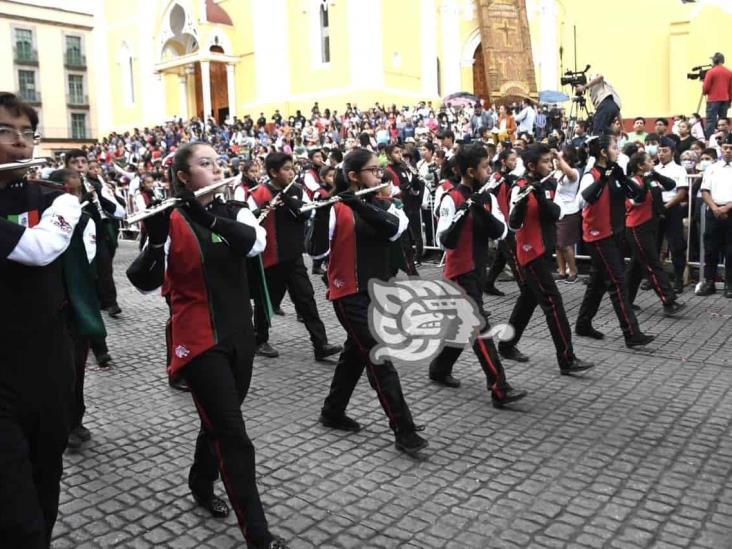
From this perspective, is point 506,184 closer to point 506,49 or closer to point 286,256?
point 286,256

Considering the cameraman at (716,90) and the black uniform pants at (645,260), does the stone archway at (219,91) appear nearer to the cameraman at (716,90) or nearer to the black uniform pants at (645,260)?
the cameraman at (716,90)

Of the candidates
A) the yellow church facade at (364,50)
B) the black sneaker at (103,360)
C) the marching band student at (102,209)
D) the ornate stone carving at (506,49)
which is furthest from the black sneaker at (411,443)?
the ornate stone carving at (506,49)

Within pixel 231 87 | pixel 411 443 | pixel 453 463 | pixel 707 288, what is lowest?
pixel 453 463

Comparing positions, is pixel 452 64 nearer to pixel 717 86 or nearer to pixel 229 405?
pixel 717 86

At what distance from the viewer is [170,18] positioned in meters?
37.5

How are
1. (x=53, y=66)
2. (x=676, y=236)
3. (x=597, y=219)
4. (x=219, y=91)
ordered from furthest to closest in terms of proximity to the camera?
(x=53, y=66)
(x=219, y=91)
(x=676, y=236)
(x=597, y=219)

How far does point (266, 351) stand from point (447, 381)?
206cm

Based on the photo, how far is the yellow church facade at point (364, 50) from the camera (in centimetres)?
2605

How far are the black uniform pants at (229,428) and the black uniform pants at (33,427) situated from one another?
2.03 ft

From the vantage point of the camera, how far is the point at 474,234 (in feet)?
18.7

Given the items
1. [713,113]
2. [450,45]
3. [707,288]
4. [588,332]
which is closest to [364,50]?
[450,45]

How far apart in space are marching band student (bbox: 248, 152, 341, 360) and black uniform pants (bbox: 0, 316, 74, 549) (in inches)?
166

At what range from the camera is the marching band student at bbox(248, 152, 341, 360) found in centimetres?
720

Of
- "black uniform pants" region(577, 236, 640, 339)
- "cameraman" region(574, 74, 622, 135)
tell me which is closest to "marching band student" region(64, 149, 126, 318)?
"black uniform pants" region(577, 236, 640, 339)
